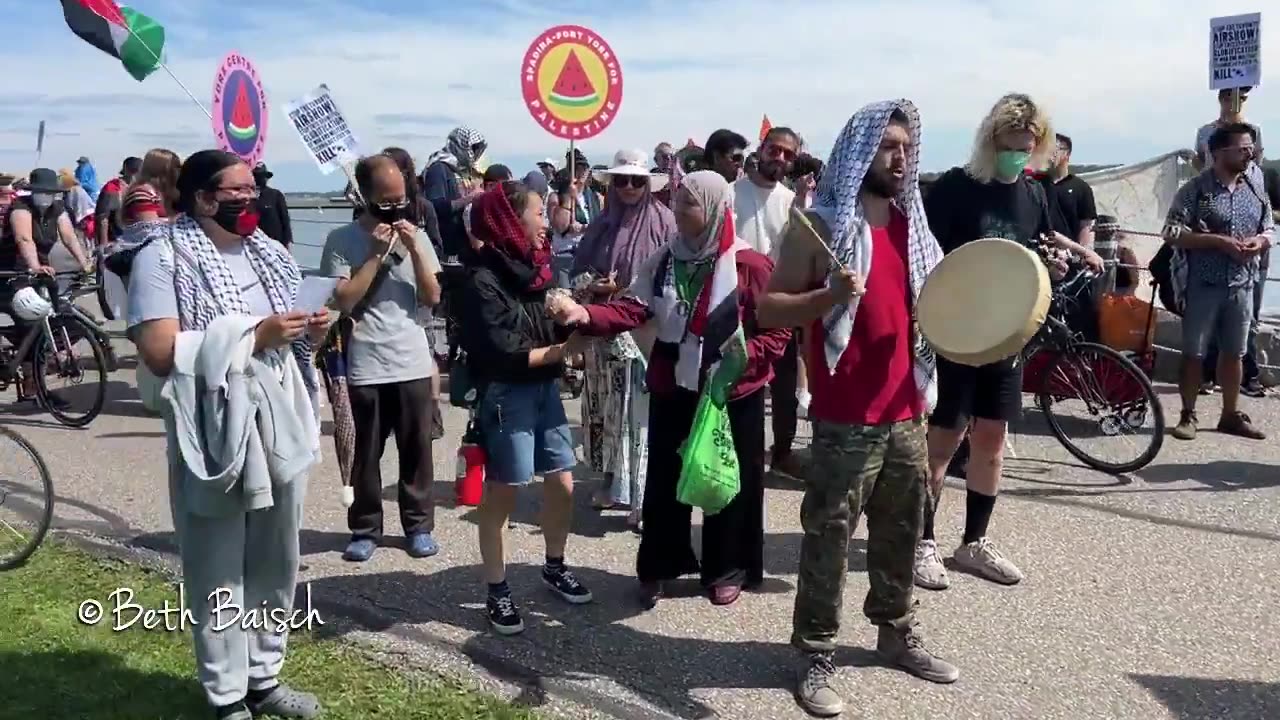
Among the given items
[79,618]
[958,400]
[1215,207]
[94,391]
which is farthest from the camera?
[94,391]

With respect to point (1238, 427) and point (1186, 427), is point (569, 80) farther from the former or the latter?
point (1238, 427)

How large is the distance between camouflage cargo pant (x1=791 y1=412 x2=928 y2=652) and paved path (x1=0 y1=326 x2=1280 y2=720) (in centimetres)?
34

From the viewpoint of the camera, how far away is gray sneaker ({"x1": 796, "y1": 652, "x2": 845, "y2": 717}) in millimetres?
3574

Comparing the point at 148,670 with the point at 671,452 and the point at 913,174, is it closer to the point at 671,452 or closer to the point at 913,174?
the point at 671,452

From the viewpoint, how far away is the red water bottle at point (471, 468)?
4.19 m

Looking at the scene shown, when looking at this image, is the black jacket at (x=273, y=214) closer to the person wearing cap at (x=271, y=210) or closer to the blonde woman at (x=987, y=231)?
the person wearing cap at (x=271, y=210)

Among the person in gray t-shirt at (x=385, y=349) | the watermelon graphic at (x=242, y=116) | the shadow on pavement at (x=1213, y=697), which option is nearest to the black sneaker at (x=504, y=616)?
the person in gray t-shirt at (x=385, y=349)

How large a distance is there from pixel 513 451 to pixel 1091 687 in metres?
2.18

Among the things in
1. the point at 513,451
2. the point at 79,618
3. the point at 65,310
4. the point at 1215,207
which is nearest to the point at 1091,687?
the point at 513,451

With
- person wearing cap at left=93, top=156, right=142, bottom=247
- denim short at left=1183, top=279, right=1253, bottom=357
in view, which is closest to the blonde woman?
denim short at left=1183, top=279, right=1253, bottom=357

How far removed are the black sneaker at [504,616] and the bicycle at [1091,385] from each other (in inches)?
147

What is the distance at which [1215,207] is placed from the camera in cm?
708

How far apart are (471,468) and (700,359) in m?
0.97

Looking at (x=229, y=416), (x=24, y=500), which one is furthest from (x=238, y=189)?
(x=24, y=500)
